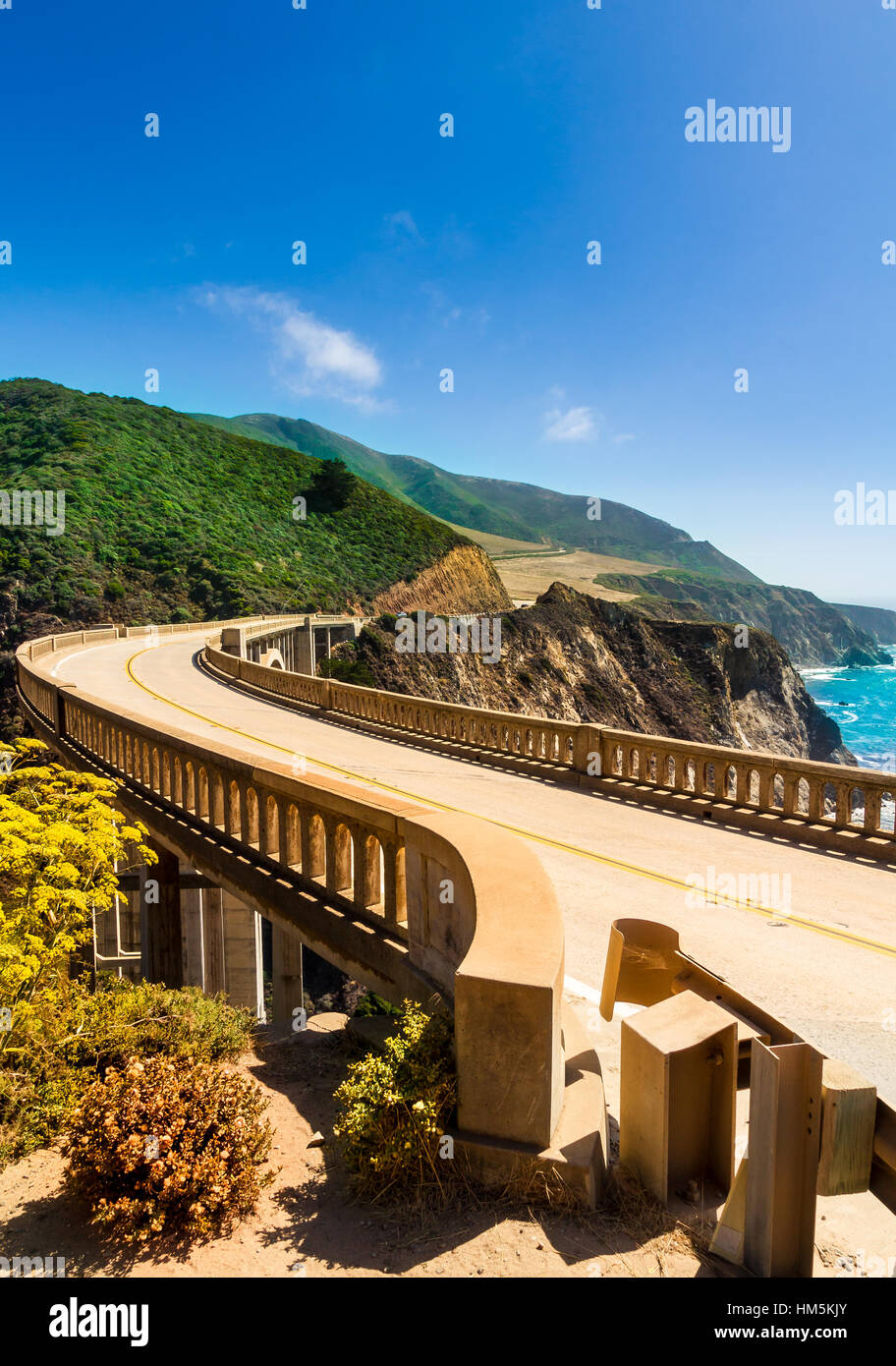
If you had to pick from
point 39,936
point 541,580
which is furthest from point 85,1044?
point 541,580

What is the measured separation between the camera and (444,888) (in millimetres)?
4461

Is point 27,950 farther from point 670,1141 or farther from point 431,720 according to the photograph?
point 431,720

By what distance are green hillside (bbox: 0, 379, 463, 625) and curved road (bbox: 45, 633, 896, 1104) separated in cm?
4324

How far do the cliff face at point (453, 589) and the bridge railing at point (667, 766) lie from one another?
185ft

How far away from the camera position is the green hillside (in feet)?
181

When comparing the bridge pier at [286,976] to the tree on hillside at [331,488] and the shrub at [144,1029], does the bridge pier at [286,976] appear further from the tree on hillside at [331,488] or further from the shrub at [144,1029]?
the tree on hillside at [331,488]

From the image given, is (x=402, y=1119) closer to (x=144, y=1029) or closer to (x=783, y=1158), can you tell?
(x=783, y=1158)

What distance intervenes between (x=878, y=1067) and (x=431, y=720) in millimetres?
12348

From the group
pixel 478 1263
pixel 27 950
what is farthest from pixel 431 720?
pixel 478 1263

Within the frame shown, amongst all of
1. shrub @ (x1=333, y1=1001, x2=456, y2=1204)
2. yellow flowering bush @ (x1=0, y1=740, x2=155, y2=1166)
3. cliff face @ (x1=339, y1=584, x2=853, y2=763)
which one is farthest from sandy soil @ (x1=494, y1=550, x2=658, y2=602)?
shrub @ (x1=333, y1=1001, x2=456, y2=1204)

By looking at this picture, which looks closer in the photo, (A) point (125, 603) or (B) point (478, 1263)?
(B) point (478, 1263)

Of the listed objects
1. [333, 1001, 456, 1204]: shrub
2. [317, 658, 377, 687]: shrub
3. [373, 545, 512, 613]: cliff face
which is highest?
[373, 545, 512, 613]: cliff face

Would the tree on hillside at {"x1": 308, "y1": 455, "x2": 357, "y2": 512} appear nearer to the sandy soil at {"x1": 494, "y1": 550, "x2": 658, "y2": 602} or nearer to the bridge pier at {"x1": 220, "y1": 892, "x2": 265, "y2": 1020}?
the sandy soil at {"x1": 494, "y1": 550, "x2": 658, "y2": 602}

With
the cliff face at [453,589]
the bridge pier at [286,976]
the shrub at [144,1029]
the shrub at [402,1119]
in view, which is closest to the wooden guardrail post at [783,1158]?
the shrub at [402,1119]
